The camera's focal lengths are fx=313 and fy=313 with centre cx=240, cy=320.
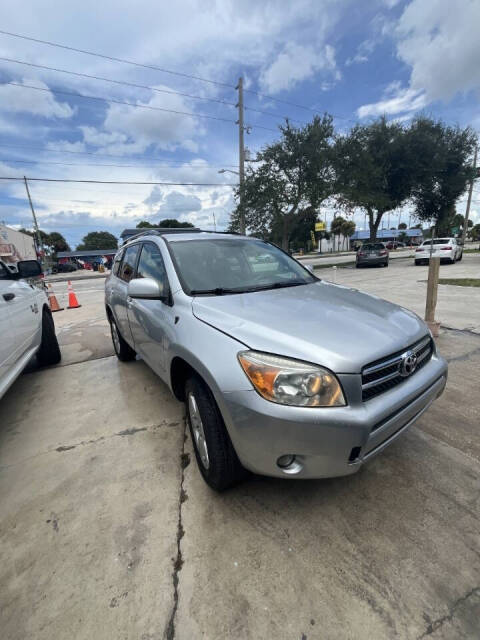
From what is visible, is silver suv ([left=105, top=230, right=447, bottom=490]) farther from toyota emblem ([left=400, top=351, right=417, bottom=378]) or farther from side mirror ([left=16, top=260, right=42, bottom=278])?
side mirror ([left=16, top=260, right=42, bottom=278])

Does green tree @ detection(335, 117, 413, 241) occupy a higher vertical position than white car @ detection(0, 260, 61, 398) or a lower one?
higher

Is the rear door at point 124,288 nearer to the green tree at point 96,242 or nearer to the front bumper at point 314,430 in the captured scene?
the front bumper at point 314,430

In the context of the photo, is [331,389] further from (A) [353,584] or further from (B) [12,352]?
(B) [12,352]

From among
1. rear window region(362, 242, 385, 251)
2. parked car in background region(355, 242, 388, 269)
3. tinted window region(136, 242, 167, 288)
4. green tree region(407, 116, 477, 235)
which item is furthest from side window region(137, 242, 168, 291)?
green tree region(407, 116, 477, 235)

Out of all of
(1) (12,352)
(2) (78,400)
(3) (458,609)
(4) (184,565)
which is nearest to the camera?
(3) (458,609)

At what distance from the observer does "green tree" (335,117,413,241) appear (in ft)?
65.0

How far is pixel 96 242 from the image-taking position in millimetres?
91562

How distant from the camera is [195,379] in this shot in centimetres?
194

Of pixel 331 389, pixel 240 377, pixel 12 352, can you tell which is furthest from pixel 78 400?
pixel 331 389

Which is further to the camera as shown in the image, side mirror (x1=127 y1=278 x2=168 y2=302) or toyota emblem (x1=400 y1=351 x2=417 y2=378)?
side mirror (x1=127 y1=278 x2=168 y2=302)

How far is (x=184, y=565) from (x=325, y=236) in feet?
245

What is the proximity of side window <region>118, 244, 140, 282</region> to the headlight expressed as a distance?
2.42 metres

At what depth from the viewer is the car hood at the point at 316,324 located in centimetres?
158

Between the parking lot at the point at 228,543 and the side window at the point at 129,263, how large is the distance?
168 centimetres
